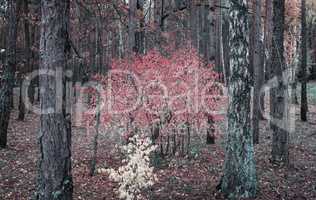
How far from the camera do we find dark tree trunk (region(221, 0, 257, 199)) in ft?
29.0

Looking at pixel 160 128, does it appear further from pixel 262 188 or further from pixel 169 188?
pixel 262 188

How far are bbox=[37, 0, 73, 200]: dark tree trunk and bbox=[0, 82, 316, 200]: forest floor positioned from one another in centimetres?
264

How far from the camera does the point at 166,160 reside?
1284cm

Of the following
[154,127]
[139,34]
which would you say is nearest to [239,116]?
[154,127]

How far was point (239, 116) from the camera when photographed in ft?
29.1

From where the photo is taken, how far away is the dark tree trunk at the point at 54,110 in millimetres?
6719

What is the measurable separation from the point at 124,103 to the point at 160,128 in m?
1.27

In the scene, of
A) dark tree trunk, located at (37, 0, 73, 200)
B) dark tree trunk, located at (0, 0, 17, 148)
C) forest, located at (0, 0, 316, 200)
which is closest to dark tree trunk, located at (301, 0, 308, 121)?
forest, located at (0, 0, 316, 200)

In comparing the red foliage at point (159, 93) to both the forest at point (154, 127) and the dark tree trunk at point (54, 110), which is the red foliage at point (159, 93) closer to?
the forest at point (154, 127)

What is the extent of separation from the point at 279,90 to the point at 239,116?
13.3 ft

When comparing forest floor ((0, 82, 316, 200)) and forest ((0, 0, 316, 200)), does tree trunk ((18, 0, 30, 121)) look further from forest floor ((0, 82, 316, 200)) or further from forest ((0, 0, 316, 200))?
forest floor ((0, 82, 316, 200))

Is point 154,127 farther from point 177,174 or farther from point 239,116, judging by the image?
point 239,116

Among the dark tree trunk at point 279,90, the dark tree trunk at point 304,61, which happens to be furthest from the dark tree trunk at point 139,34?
the dark tree trunk at point 304,61

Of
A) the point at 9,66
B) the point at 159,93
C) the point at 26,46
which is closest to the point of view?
the point at 159,93
